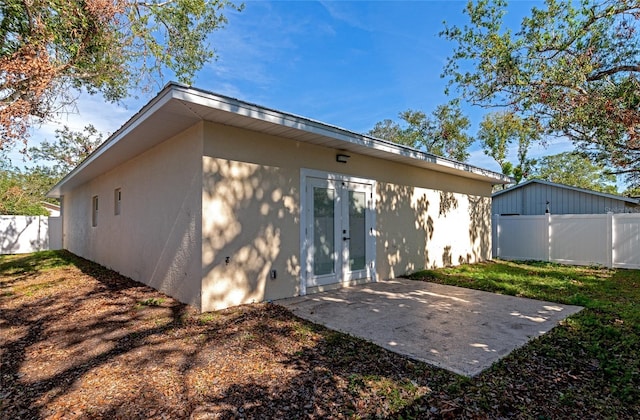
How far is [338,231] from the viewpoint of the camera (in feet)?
20.6

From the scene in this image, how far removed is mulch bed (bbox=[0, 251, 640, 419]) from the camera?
237cm

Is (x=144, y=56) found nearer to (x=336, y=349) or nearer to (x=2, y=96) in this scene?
(x=2, y=96)

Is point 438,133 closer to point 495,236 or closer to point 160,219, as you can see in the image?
point 495,236

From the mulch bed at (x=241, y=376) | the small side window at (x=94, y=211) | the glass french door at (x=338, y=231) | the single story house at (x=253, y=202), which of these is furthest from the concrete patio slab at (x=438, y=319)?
the small side window at (x=94, y=211)

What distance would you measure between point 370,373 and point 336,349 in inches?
23.1

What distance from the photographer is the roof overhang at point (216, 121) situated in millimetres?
4070

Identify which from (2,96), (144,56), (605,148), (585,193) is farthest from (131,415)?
(585,193)

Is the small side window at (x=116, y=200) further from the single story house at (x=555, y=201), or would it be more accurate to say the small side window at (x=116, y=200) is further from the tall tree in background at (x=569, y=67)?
the single story house at (x=555, y=201)

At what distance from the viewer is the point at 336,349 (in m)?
3.39

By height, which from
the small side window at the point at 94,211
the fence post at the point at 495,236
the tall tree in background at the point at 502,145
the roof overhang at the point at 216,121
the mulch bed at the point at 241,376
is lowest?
the mulch bed at the point at 241,376

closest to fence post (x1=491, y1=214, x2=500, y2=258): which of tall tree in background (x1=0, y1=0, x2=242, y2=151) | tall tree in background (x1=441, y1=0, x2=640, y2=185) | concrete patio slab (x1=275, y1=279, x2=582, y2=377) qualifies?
tall tree in background (x1=441, y1=0, x2=640, y2=185)

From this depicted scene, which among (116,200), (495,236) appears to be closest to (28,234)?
(116,200)

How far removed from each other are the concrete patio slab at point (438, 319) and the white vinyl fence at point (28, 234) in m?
17.4

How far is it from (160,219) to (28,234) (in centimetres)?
1617
